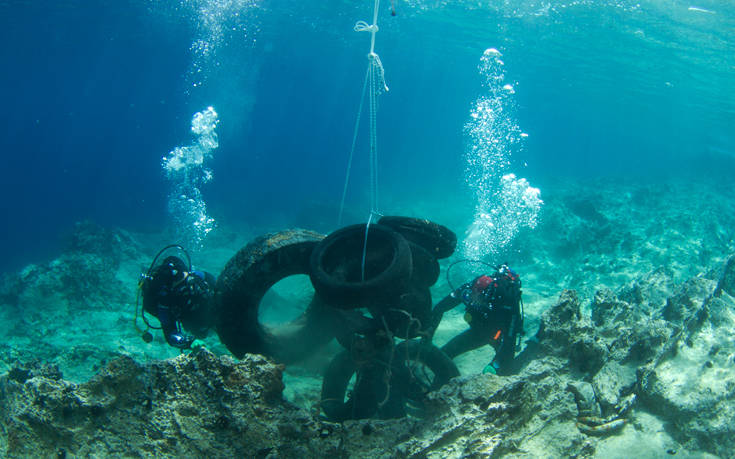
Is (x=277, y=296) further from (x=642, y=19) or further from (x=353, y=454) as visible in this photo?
(x=642, y=19)

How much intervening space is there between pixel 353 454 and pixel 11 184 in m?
89.7

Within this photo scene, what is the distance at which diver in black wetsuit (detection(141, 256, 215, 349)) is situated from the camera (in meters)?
5.15

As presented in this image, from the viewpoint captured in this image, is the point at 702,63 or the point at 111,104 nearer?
the point at 702,63

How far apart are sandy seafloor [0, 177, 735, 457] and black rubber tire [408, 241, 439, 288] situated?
7.66 feet

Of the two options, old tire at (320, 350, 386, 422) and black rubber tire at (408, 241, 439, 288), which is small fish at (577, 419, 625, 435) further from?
black rubber tire at (408, 241, 439, 288)

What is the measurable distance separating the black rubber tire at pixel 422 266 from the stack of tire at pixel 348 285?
0.05ft

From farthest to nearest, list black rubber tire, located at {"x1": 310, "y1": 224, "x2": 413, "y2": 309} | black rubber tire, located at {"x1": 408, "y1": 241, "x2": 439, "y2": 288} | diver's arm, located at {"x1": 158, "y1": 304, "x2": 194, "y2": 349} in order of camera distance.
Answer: black rubber tire, located at {"x1": 408, "y1": 241, "x2": 439, "y2": 288} < diver's arm, located at {"x1": 158, "y1": 304, "x2": 194, "y2": 349} < black rubber tire, located at {"x1": 310, "y1": 224, "x2": 413, "y2": 309}

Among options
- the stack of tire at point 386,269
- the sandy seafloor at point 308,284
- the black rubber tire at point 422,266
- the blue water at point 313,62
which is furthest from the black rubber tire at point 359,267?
the blue water at point 313,62

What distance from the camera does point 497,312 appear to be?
540 centimetres

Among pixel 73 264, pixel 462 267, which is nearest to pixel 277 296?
pixel 462 267

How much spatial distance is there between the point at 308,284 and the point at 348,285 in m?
7.59

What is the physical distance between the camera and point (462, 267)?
12.9 meters

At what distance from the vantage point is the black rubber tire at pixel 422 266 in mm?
5289

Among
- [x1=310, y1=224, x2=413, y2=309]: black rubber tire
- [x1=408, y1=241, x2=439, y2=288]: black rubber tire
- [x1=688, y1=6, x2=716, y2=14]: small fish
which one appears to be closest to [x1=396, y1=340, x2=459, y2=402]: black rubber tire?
[x1=408, y1=241, x2=439, y2=288]: black rubber tire
